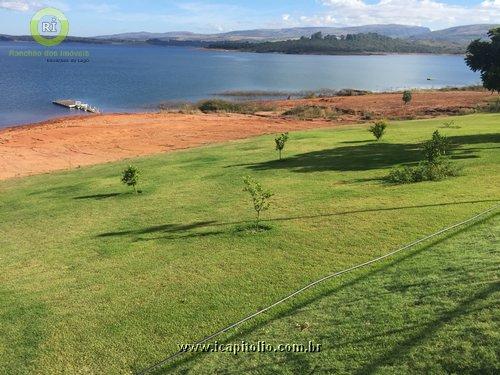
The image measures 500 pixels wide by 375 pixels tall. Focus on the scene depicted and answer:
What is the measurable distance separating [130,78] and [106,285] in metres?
94.8

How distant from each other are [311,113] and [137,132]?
61.0 feet

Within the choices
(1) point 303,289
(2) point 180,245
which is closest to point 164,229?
(2) point 180,245

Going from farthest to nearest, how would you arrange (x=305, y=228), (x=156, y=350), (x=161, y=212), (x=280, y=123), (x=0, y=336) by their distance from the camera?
(x=280, y=123), (x=161, y=212), (x=305, y=228), (x=0, y=336), (x=156, y=350)

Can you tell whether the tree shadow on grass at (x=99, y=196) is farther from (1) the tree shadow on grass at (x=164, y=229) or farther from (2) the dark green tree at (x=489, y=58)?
(2) the dark green tree at (x=489, y=58)

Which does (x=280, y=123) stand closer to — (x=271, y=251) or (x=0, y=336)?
(x=271, y=251)

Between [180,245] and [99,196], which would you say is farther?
[99,196]

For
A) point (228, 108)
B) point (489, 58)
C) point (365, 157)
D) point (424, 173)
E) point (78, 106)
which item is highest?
point (489, 58)

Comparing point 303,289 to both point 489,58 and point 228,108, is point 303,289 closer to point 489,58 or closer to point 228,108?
point 489,58

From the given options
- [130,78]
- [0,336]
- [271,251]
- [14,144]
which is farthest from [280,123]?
[130,78]

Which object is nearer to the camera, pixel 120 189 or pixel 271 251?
→ pixel 271 251

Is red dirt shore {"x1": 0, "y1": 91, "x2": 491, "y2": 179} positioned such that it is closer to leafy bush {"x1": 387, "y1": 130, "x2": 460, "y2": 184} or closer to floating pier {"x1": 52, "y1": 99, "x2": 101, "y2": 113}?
floating pier {"x1": 52, "y1": 99, "x2": 101, "y2": 113}

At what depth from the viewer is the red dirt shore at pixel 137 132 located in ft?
96.9

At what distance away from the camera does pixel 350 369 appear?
533 cm

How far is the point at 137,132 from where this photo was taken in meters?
39.2
